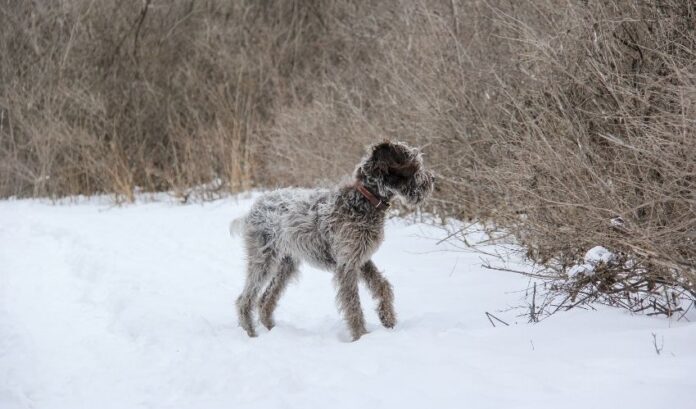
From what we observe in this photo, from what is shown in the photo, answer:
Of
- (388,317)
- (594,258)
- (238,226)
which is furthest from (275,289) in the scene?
(594,258)

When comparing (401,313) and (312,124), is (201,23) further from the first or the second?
(401,313)

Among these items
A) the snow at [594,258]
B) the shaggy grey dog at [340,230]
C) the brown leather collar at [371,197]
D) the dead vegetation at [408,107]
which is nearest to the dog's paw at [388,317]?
the shaggy grey dog at [340,230]

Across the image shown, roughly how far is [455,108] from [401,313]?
12.1 ft

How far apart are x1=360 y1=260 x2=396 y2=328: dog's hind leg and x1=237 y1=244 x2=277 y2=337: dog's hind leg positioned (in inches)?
36.4

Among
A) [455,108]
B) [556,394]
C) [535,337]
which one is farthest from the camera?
[455,108]

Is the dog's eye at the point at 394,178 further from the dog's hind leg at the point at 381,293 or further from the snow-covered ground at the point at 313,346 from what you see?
the snow-covered ground at the point at 313,346

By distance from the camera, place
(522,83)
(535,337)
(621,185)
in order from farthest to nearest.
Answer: (522,83) < (621,185) < (535,337)

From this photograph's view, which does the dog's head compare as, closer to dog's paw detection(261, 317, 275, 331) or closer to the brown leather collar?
the brown leather collar

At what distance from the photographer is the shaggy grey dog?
559cm

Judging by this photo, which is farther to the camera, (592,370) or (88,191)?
(88,191)

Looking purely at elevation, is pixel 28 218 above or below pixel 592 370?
below

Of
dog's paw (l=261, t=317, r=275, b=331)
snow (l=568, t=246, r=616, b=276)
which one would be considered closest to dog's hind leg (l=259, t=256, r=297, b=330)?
dog's paw (l=261, t=317, r=275, b=331)

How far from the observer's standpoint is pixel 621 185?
4949mm

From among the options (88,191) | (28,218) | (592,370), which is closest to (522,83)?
(592,370)
